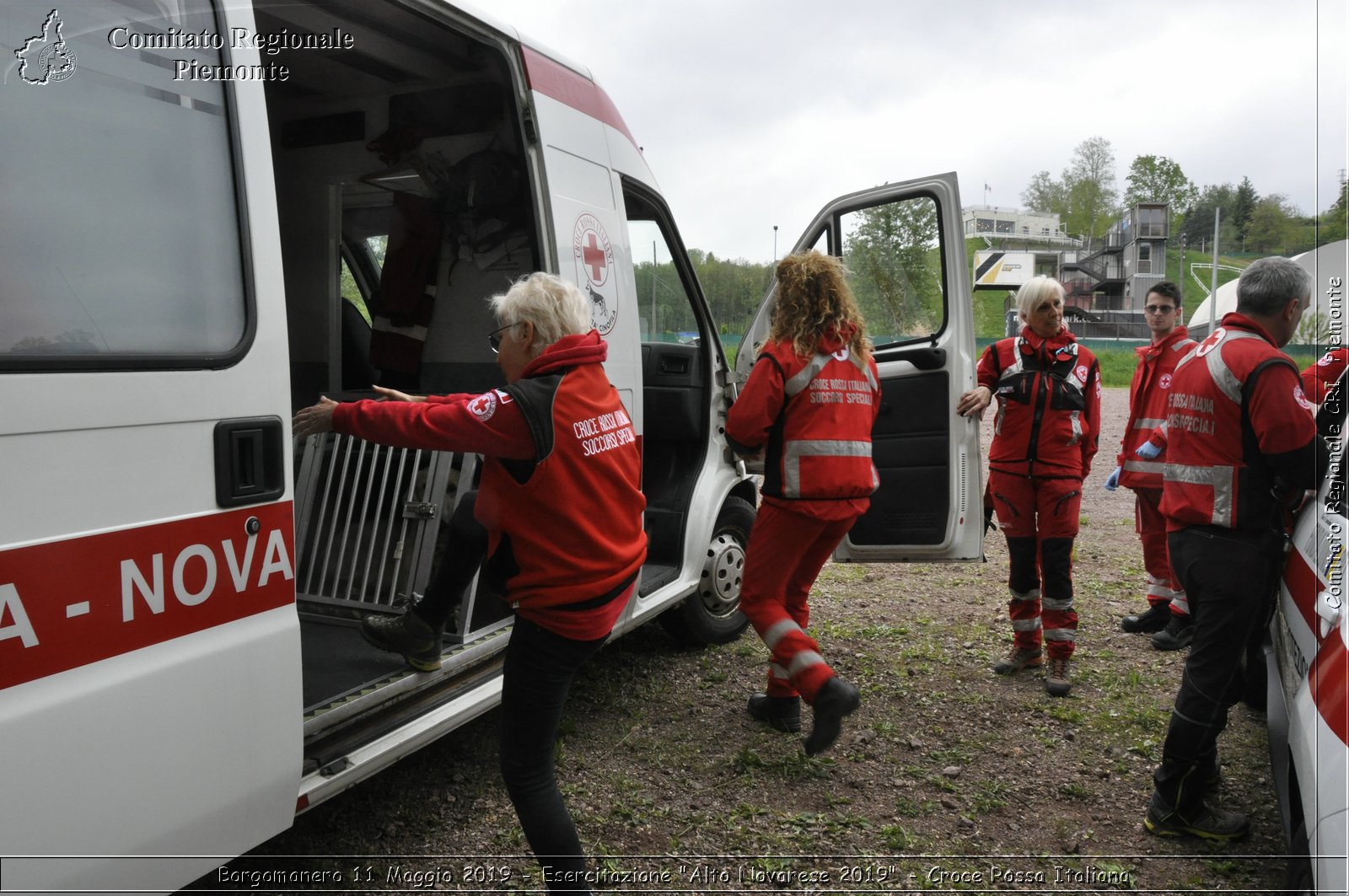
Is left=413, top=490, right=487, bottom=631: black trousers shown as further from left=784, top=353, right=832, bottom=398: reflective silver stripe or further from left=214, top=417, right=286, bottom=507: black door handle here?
left=784, top=353, right=832, bottom=398: reflective silver stripe

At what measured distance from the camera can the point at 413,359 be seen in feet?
14.3

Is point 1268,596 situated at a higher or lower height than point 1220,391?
lower

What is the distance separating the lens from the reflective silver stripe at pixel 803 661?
333cm

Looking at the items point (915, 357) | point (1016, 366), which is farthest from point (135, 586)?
point (1016, 366)

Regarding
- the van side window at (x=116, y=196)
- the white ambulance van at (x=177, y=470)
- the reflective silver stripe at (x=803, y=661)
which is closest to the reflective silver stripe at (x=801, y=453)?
the reflective silver stripe at (x=803, y=661)

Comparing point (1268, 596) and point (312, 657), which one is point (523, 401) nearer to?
point (312, 657)

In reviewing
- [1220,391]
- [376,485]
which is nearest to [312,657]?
[376,485]

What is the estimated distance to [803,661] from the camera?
11.0ft

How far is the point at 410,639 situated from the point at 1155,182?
2004 inches

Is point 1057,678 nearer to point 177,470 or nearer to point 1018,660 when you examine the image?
point 1018,660

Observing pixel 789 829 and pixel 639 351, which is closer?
pixel 789 829

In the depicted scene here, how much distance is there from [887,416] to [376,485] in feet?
7.76

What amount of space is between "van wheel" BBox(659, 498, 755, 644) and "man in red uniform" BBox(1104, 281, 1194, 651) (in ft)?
7.08

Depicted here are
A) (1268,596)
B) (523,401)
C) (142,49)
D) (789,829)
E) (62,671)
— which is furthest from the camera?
(789,829)
